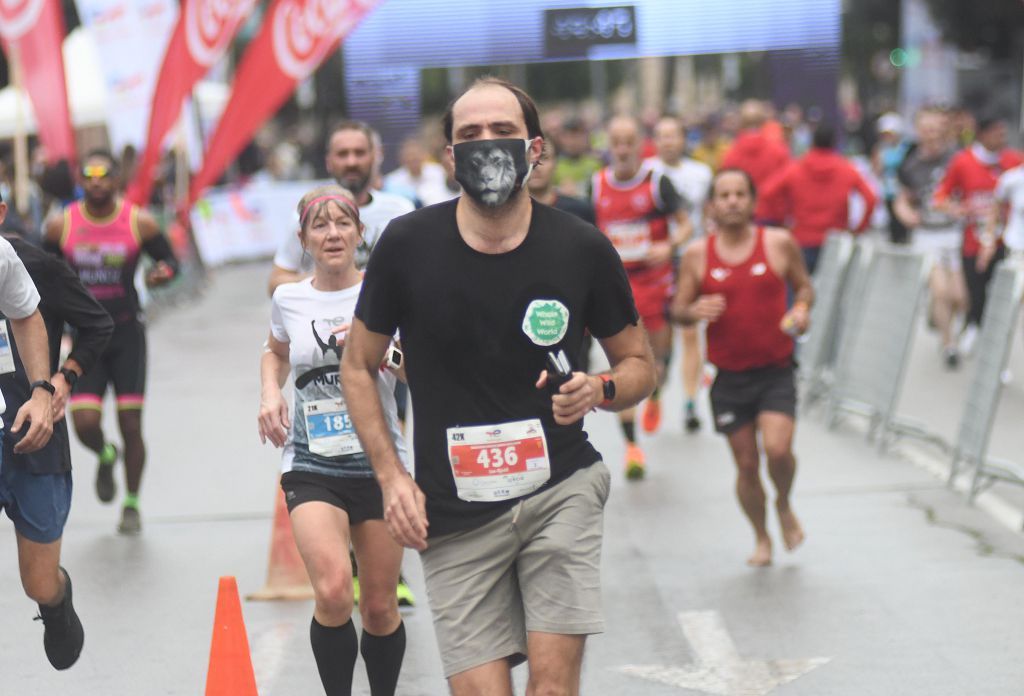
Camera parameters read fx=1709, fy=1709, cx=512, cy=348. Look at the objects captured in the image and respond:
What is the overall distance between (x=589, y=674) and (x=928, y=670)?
3.92 feet

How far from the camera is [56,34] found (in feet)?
49.7

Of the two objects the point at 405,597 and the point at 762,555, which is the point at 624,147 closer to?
the point at 762,555

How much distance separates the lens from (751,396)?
752 centimetres

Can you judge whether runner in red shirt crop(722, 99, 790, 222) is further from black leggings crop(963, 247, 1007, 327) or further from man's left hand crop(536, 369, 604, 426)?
man's left hand crop(536, 369, 604, 426)

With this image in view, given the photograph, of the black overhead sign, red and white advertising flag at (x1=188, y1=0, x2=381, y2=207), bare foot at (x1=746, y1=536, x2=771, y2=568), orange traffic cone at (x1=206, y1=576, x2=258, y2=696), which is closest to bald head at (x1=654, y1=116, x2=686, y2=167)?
red and white advertising flag at (x1=188, y1=0, x2=381, y2=207)

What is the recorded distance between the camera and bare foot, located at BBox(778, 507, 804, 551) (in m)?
7.56

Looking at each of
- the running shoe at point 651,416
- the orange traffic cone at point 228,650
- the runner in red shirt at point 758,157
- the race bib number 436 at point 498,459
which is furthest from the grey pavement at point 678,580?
the runner in red shirt at point 758,157

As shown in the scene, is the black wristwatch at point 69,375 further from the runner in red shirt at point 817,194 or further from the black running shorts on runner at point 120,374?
the runner in red shirt at point 817,194

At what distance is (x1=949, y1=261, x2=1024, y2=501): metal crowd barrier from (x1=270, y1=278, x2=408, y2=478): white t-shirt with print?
4.34m

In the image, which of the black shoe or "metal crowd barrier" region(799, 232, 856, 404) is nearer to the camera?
the black shoe

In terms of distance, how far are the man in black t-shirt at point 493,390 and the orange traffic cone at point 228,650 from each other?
3.73ft

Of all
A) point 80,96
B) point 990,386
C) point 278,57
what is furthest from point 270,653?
point 80,96

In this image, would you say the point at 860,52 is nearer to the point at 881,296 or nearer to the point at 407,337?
the point at 881,296

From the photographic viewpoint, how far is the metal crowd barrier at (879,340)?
10.6 metres
